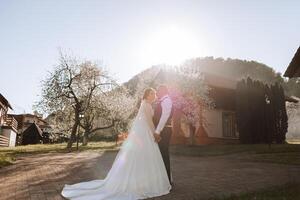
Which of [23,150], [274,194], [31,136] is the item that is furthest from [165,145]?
[31,136]

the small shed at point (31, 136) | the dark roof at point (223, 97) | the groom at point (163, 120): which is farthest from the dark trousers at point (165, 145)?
the small shed at point (31, 136)

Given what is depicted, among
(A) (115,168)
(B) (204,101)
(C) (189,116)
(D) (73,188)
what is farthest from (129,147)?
(B) (204,101)

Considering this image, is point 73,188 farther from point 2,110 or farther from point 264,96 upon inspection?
point 2,110

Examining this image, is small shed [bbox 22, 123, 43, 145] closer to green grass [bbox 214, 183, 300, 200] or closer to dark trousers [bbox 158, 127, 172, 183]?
dark trousers [bbox 158, 127, 172, 183]

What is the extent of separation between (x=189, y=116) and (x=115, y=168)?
18.8 metres

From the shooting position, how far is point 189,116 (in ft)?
81.9

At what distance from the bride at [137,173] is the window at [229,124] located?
24.9 m

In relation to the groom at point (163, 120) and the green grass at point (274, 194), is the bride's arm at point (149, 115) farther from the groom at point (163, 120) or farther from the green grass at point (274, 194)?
the green grass at point (274, 194)

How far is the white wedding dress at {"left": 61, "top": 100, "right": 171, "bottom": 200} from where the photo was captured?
6242mm

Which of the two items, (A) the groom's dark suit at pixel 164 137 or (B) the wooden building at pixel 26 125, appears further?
(B) the wooden building at pixel 26 125

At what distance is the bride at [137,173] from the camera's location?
625 cm

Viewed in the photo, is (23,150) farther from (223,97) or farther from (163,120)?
(163,120)

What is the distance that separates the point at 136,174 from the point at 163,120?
1396 mm

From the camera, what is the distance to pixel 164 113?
22.8ft
